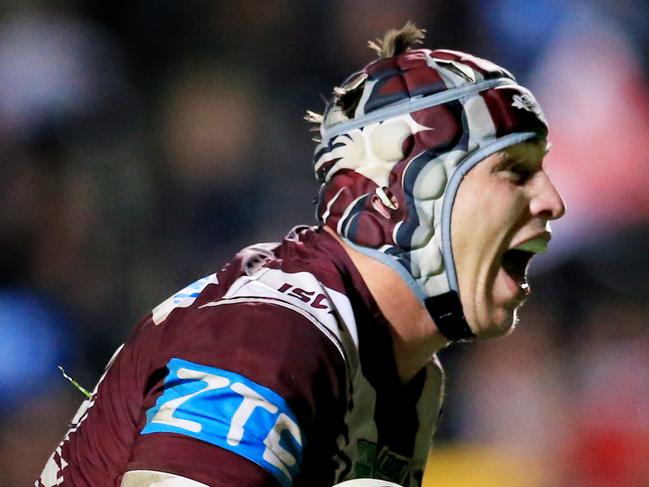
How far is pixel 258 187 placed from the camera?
5.38m

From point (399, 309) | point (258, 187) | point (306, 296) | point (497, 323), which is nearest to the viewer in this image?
point (306, 296)

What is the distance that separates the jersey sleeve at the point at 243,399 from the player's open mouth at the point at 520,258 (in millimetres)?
611

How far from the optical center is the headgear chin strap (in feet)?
7.94

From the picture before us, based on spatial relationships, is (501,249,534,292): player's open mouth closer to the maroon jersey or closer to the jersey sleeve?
the maroon jersey

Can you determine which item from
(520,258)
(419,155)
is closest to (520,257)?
(520,258)

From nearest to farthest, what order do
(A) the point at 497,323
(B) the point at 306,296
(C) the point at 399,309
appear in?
(B) the point at 306,296, (C) the point at 399,309, (A) the point at 497,323

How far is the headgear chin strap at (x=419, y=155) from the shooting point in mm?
2420

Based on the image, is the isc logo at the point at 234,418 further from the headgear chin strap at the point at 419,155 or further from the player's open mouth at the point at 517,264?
the player's open mouth at the point at 517,264

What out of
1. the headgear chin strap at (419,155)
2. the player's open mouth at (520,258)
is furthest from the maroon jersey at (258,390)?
the player's open mouth at (520,258)

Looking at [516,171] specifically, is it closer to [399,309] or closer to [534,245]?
[534,245]

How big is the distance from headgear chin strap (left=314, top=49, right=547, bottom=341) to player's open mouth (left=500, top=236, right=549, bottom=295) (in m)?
0.17

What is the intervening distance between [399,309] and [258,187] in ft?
9.97

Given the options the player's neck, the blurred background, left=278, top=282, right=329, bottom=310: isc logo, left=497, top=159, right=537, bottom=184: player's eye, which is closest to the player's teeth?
left=497, top=159, right=537, bottom=184: player's eye

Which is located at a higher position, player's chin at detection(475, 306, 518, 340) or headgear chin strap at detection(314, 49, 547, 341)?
headgear chin strap at detection(314, 49, 547, 341)
